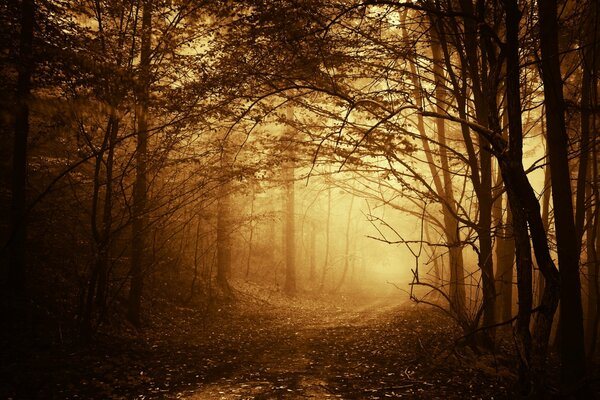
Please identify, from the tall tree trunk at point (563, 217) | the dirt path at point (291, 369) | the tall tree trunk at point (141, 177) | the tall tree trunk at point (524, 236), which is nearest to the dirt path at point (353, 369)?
the dirt path at point (291, 369)

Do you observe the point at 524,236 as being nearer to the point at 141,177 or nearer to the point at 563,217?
the point at 563,217

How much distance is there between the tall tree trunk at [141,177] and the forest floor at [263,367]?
814 millimetres

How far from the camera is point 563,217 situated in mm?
4570

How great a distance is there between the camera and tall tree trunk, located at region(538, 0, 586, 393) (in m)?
4.50

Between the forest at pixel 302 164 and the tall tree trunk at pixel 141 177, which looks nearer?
the forest at pixel 302 164

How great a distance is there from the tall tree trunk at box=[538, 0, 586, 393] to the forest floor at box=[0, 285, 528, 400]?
2.37 feet

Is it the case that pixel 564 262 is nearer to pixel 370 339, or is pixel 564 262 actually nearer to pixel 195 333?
pixel 370 339

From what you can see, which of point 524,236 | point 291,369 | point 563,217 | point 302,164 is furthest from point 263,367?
point 563,217

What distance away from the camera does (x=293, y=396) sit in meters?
5.39

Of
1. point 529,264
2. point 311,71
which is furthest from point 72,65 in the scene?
point 529,264

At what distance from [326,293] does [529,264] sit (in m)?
21.5

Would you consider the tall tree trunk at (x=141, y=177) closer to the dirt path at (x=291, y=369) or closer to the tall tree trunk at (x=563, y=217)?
the dirt path at (x=291, y=369)

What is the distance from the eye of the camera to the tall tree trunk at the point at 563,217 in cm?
450

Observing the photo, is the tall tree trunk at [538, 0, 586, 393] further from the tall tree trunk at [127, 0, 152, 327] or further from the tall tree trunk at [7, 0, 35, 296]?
the tall tree trunk at [7, 0, 35, 296]
